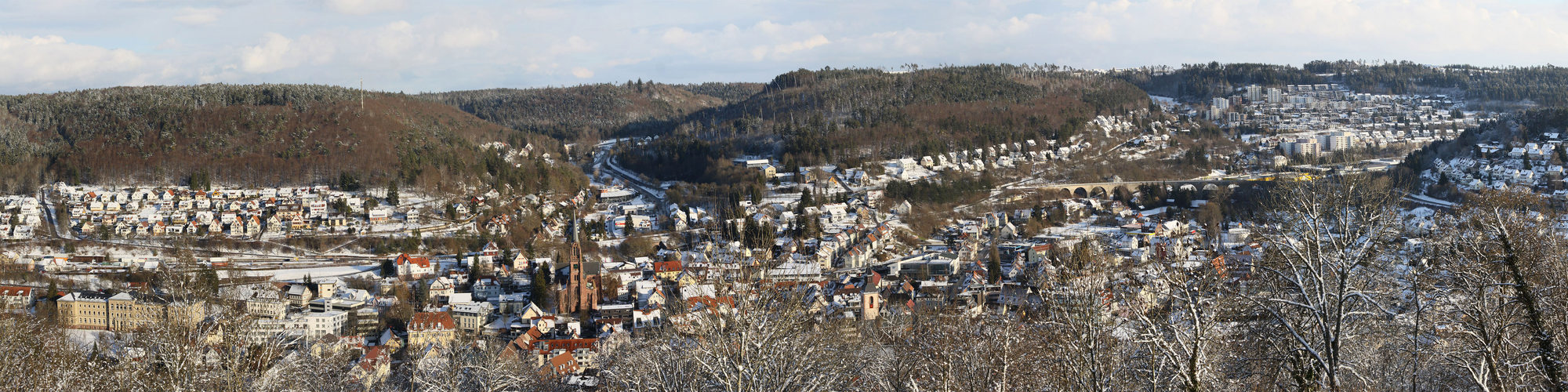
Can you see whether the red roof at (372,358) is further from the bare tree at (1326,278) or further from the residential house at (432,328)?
the bare tree at (1326,278)

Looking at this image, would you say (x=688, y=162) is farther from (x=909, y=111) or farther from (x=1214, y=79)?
(x=1214, y=79)


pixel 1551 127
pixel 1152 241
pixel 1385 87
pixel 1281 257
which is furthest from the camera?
pixel 1385 87

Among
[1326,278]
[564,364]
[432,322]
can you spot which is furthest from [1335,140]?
[1326,278]

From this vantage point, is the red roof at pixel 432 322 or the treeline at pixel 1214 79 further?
the treeline at pixel 1214 79

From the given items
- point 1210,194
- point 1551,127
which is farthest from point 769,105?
point 1551,127

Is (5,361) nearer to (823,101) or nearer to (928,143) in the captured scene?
(928,143)

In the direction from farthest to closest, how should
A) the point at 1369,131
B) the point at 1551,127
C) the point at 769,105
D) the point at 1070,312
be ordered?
the point at 769,105, the point at 1369,131, the point at 1551,127, the point at 1070,312

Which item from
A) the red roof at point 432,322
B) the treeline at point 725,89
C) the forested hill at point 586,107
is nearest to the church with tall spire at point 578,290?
the red roof at point 432,322
